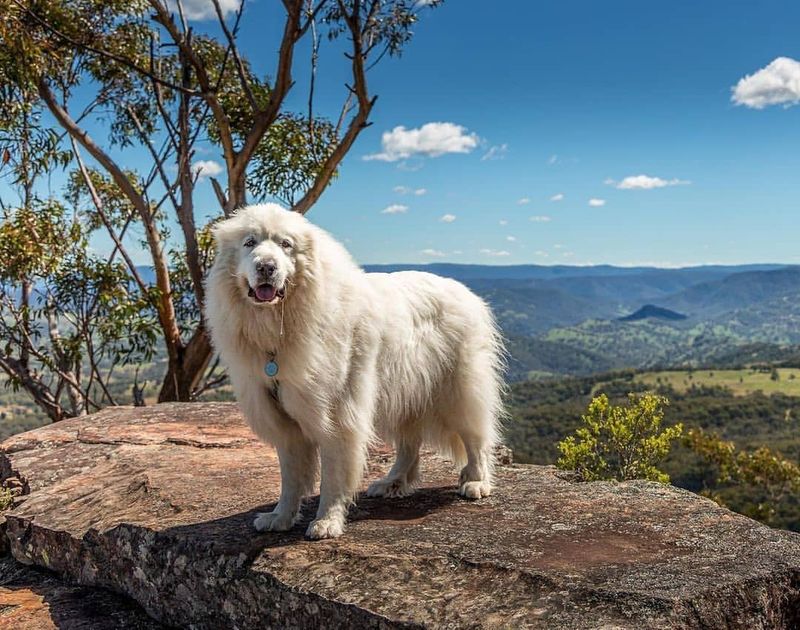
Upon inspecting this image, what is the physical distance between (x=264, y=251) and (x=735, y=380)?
7506 inches

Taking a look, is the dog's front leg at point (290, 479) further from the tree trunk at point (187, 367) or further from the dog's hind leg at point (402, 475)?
the tree trunk at point (187, 367)

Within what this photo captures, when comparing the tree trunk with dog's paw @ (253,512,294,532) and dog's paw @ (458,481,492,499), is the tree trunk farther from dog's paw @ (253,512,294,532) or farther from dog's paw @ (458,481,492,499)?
dog's paw @ (253,512,294,532)

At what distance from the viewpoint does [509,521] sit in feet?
16.9

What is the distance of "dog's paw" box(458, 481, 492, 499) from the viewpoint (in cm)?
578

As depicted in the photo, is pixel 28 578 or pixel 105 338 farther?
pixel 105 338

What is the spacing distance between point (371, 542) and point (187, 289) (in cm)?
1153

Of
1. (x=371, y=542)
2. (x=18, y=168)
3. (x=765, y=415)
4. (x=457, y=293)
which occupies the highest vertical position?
(x=18, y=168)

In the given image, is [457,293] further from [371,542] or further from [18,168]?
[18,168]

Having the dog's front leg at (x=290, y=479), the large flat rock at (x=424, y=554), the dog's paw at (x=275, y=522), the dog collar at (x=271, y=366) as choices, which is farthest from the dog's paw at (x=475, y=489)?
the dog collar at (x=271, y=366)

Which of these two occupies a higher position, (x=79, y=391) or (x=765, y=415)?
(x=79, y=391)

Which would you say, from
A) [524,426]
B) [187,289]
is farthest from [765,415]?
[187,289]

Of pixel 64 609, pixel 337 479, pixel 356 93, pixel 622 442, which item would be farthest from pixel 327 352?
pixel 356 93

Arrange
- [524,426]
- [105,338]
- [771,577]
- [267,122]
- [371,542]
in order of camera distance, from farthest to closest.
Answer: [524,426], [105,338], [267,122], [371,542], [771,577]

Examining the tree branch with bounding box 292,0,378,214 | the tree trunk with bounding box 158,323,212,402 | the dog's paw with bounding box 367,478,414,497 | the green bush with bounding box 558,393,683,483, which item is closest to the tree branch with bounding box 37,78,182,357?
the tree trunk with bounding box 158,323,212,402
